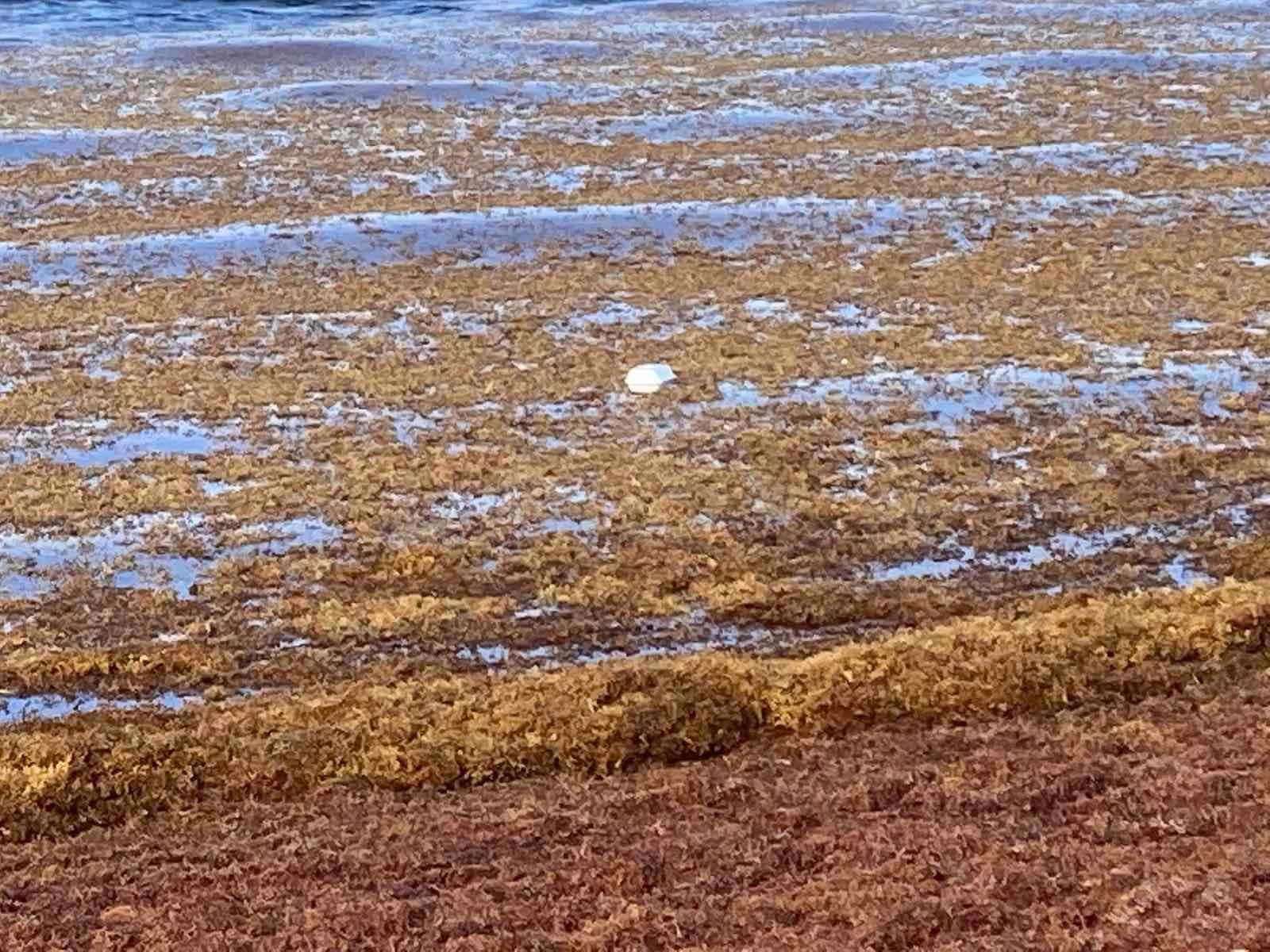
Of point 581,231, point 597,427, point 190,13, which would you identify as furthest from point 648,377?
point 190,13

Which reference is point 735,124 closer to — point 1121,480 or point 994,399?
point 994,399

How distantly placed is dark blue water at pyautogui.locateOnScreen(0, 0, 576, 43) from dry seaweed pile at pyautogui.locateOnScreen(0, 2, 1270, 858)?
4953 mm

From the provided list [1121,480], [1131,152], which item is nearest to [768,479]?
[1121,480]

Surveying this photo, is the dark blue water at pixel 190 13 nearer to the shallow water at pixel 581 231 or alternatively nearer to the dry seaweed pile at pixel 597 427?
the dry seaweed pile at pixel 597 427

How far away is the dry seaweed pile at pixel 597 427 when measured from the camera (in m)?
5.15

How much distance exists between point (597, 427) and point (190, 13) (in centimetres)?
1411

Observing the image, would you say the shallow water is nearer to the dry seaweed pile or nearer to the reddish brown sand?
the dry seaweed pile

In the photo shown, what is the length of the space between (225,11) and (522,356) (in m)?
13.0

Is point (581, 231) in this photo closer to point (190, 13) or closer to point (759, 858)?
point (759, 858)

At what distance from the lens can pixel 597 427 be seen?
289 inches

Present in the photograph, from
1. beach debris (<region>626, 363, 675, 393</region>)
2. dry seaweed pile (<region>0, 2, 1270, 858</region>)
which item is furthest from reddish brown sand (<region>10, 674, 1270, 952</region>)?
beach debris (<region>626, 363, 675, 393</region>)

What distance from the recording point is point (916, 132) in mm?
12789

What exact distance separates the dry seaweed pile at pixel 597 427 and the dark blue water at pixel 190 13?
495 cm

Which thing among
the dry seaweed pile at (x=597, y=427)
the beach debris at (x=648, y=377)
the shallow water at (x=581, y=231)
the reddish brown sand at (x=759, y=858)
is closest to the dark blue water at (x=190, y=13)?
the dry seaweed pile at (x=597, y=427)
